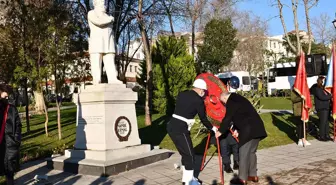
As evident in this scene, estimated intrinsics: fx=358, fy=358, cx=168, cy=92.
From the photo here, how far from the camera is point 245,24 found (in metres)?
48.5

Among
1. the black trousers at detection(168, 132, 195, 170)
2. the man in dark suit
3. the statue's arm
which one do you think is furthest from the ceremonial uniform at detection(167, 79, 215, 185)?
the statue's arm

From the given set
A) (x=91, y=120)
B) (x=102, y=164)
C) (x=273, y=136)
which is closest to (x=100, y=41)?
(x=91, y=120)

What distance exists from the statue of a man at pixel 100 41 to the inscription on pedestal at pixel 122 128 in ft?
3.36

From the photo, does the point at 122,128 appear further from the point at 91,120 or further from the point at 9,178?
the point at 9,178

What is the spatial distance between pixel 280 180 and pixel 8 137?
15.6ft

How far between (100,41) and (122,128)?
7.24 ft

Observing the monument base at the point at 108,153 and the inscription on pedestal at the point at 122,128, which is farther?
the inscription on pedestal at the point at 122,128

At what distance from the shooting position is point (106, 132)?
7.91 meters

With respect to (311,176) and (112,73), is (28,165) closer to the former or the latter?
(112,73)

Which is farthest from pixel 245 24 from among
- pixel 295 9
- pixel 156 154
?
pixel 156 154

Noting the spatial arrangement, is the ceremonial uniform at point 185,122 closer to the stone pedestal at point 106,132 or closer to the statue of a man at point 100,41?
the stone pedestal at point 106,132

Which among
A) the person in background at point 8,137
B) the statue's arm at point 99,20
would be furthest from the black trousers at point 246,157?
the statue's arm at point 99,20

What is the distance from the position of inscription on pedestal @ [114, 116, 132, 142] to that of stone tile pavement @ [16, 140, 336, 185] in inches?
34.7

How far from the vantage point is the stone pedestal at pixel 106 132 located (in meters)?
7.85
